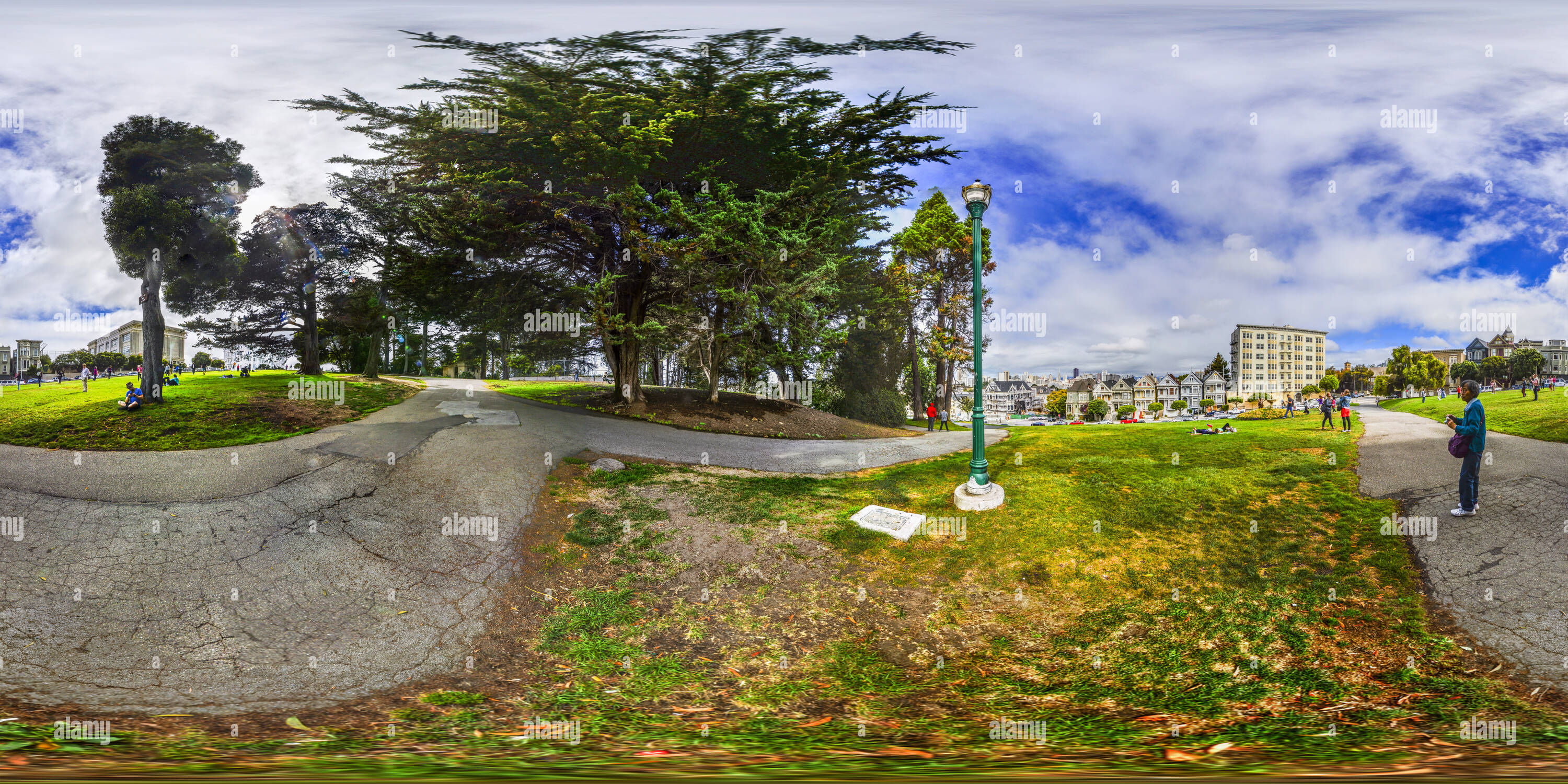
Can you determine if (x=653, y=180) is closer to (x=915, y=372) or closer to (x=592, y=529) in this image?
(x=592, y=529)

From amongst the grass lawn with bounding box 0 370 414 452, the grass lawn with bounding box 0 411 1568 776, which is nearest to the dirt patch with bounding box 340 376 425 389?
the grass lawn with bounding box 0 370 414 452

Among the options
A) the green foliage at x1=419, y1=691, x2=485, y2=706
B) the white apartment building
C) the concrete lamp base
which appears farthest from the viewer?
the white apartment building

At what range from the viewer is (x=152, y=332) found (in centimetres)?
988

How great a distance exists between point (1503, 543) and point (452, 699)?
10.1m

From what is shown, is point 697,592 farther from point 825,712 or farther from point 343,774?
point 343,774

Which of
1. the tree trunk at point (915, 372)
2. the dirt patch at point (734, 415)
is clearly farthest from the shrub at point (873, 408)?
the dirt patch at point (734, 415)

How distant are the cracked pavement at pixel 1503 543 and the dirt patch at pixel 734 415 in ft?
Result: 35.7

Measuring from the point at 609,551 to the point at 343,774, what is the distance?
429 cm

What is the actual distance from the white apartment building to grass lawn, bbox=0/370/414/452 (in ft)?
186

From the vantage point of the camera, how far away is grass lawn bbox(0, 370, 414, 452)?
8.02m

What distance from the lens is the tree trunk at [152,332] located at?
9.37m

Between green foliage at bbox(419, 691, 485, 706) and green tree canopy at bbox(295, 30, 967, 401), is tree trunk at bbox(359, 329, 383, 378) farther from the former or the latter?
green foliage at bbox(419, 691, 485, 706)

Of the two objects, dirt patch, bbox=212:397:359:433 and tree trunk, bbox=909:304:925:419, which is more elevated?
tree trunk, bbox=909:304:925:419

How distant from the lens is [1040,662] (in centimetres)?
445
